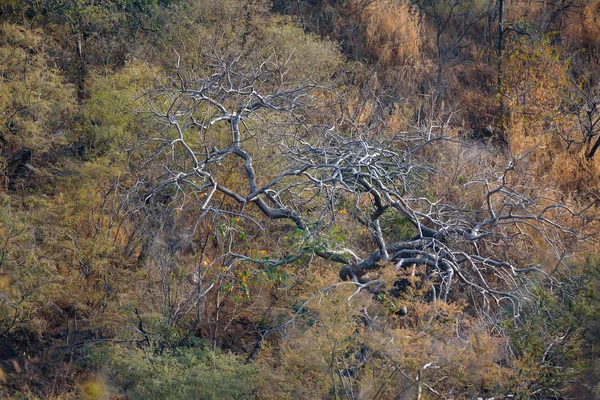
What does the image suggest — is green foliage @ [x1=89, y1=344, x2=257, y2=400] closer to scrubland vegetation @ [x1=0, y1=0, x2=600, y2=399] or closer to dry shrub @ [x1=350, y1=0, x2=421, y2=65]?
scrubland vegetation @ [x1=0, y1=0, x2=600, y2=399]

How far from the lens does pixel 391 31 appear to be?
46.6 feet

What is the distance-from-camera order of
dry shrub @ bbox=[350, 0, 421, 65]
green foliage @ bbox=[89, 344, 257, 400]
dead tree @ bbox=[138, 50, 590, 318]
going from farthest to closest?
dry shrub @ bbox=[350, 0, 421, 65] → dead tree @ bbox=[138, 50, 590, 318] → green foliage @ bbox=[89, 344, 257, 400]

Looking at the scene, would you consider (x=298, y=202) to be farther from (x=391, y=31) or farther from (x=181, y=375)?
(x=391, y=31)

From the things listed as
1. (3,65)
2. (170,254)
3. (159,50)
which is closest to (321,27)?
(159,50)

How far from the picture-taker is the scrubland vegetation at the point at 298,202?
19.5ft

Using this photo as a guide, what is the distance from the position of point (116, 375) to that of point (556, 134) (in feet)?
24.2

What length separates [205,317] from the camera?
8.53 meters

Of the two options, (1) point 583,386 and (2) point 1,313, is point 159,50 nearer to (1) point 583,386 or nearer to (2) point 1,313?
(2) point 1,313

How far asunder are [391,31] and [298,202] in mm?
7422

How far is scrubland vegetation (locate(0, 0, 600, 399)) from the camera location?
5957mm

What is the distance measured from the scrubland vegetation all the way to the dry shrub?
0.05m

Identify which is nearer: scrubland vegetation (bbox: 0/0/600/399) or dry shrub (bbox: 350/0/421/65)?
scrubland vegetation (bbox: 0/0/600/399)

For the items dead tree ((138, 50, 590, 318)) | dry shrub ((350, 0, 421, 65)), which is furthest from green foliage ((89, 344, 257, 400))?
dry shrub ((350, 0, 421, 65))

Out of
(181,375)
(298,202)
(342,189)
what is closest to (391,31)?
(298,202)
